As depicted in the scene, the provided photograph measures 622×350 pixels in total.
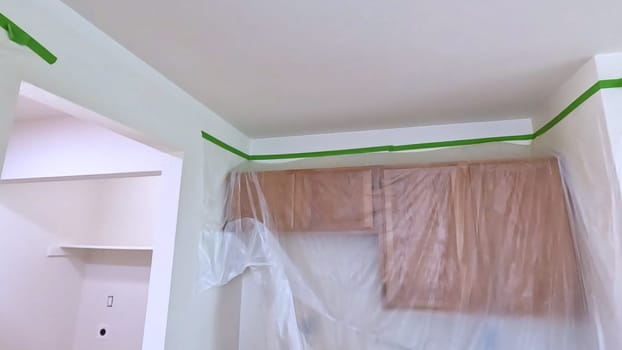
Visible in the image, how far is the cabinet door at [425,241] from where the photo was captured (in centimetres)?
160

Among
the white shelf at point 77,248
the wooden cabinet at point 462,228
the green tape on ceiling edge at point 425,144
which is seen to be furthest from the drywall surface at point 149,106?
the white shelf at point 77,248

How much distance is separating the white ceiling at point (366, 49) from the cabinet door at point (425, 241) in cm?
45

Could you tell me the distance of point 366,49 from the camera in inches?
51.8

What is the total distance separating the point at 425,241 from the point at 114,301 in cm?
274

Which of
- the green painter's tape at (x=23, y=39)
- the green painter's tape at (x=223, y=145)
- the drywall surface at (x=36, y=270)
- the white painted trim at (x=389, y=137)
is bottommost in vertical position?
the drywall surface at (x=36, y=270)

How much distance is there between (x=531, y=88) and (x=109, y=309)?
3513 mm

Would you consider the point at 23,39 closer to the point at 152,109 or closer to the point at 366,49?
the point at 152,109

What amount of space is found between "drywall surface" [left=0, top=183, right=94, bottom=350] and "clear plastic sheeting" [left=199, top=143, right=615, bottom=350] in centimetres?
180

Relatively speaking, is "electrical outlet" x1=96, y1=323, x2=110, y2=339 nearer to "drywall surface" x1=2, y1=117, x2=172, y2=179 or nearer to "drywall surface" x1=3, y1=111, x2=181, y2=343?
"drywall surface" x1=3, y1=111, x2=181, y2=343

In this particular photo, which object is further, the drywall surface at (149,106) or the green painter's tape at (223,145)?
the green painter's tape at (223,145)

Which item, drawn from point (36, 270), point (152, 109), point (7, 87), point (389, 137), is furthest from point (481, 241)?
point (36, 270)

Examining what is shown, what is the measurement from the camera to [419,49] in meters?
1.31

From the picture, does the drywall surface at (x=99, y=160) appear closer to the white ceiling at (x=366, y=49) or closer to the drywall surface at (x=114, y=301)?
the white ceiling at (x=366, y=49)

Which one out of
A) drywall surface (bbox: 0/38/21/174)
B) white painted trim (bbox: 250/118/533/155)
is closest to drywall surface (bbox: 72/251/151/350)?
white painted trim (bbox: 250/118/533/155)
